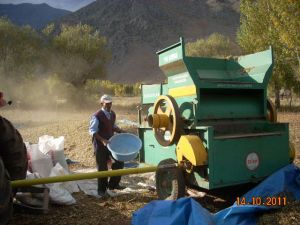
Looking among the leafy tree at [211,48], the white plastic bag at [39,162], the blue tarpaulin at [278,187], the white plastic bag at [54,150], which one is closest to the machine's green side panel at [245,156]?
the blue tarpaulin at [278,187]

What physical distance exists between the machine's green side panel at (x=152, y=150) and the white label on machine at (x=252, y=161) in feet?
3.27

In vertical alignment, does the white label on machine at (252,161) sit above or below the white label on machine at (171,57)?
below

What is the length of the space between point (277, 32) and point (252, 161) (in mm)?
13537

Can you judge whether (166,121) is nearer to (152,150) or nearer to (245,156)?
(152,150)

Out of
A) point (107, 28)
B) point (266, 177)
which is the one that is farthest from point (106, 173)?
point (107, 28)

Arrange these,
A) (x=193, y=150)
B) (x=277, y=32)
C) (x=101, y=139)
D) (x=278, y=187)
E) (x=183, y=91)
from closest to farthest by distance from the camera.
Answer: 1. (x=193, y=150)
2. (x=278, y=187)
3. (x=183, y=91)
4. (x=101, y=139)
5. (x=277, y=32)

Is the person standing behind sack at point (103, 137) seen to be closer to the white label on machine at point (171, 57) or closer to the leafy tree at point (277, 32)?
the white label on machine at point (171, 57)

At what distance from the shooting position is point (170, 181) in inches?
198

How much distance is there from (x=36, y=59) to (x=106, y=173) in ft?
86.0

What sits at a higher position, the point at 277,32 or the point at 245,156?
the point at 277,32

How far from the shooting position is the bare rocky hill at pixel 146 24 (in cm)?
9562

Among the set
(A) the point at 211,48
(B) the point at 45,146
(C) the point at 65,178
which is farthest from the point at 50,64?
(C) the point at 65,178

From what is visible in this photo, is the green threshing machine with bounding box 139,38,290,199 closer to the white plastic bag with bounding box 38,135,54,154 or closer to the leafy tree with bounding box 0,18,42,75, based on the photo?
the white plastic bag with bounding box 38,135,54,154

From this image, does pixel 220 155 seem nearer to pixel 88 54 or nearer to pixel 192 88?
pixel 192 88
